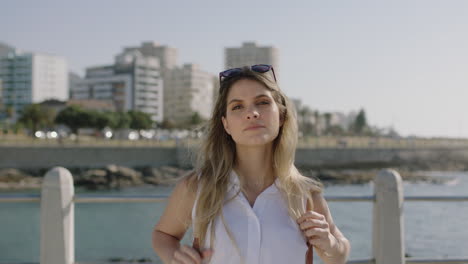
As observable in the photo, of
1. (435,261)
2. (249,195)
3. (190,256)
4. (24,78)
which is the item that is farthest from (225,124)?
(24,78)

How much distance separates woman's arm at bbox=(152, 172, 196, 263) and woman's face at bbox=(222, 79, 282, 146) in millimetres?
255

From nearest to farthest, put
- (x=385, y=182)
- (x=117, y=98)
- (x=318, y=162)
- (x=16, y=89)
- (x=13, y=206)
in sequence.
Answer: (x=385, y=182) < (x=13, y=206) < (x=318, y=162) < (x=117, y=98) < (x=16, y=89)

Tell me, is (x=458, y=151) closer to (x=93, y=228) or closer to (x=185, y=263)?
(x=93, y=228)

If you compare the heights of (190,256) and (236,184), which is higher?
(236,184)

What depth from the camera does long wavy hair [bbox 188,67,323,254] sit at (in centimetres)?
178

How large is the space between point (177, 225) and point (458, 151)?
71578 mm

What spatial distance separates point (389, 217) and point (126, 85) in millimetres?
109943

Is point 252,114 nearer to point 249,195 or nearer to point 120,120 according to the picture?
point 249,195

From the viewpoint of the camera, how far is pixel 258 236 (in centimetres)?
172

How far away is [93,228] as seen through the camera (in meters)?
23.2

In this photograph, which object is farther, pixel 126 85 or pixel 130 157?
pixel 126 85

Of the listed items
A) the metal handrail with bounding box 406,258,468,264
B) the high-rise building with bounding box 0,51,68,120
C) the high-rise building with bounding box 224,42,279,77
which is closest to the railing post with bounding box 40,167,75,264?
the metal handrail with bounding box 406,258,468,264

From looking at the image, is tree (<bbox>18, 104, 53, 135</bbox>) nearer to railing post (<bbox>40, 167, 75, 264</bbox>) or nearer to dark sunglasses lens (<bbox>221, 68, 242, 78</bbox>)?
railing post (<bbox>40, 167, 75, 264</bbox>)

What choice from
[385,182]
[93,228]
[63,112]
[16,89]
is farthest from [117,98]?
[385,182]
